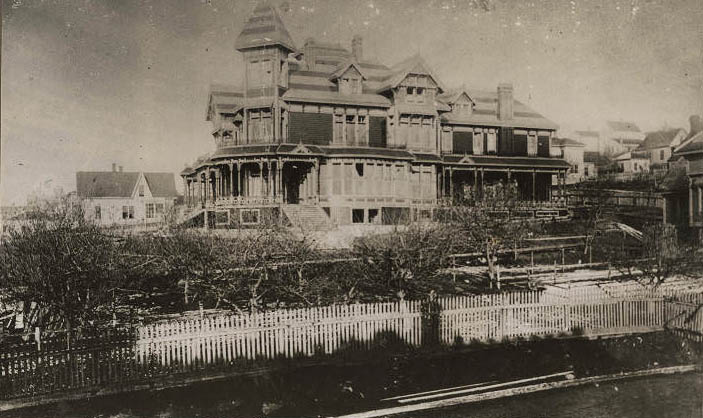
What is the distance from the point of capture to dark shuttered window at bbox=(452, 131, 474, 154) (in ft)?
101

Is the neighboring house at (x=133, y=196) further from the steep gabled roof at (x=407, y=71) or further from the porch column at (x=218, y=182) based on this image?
the steep gabled roof at (x=407, y=71)

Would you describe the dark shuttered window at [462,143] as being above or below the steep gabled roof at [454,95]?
below

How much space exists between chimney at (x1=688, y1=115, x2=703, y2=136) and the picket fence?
4.92 m

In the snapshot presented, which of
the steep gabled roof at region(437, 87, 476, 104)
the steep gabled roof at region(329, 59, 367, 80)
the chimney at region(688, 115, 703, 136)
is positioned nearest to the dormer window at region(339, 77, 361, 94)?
the steep gabled roof at region(329, 59, 367, 80)

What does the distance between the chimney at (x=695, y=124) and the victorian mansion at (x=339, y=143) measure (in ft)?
35.8

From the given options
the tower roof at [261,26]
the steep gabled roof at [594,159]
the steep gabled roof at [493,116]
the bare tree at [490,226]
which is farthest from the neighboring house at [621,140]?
the tower roof at [261,26]

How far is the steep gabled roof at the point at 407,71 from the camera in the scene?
26453 millimetres

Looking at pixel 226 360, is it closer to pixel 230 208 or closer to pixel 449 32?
pixel 449 32

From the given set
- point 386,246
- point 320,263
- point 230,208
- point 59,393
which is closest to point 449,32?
point 386,246

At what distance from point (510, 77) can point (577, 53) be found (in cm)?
214

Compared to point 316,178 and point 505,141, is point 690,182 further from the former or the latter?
point 316,178

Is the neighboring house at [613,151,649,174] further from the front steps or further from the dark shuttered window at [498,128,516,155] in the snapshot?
the front steps

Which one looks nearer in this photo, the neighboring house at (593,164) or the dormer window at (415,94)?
the dormer window at (415,94)

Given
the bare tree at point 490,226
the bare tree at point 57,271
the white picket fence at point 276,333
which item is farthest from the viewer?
the bare tree at point 490,226
